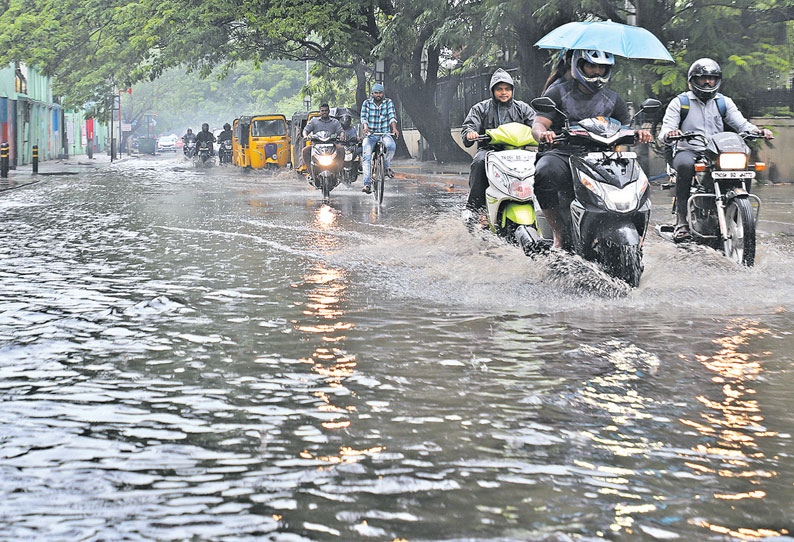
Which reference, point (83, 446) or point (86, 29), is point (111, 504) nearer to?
point (83, 446)

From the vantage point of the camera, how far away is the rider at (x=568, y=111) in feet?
28.0

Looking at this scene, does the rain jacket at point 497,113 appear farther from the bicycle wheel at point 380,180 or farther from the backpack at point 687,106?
the bicycle wheel at point 380,180

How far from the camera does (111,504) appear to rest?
3.67 metres

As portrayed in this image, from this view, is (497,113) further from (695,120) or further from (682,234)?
(682,234)

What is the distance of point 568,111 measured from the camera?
28.6 feet

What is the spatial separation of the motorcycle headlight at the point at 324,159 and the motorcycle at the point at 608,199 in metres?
12.5

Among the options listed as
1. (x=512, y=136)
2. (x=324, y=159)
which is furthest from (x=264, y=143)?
(x=512, y=136)

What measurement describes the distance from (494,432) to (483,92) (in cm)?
3609

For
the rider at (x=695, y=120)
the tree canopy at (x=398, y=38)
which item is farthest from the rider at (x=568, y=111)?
the tree canopy at (x=398, y=38)

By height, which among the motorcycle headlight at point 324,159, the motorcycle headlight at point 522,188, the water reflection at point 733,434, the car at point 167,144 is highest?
the motorcycle headlight at point 522,188

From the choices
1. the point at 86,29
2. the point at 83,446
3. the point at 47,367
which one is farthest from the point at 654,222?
the point at 86,29

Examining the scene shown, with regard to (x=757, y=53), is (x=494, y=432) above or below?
below

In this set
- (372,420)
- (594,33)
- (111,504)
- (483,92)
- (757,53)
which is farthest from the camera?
(483,92)

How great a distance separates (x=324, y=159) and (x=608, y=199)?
13009mm
